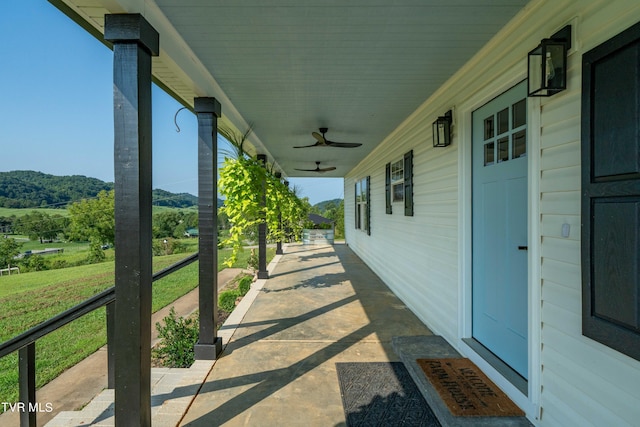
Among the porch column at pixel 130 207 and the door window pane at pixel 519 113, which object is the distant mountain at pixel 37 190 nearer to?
the porch column at pixel 130 207

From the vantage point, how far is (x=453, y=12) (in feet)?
6.49

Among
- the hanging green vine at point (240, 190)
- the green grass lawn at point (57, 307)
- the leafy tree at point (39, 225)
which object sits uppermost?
the hanging green vine at point (240, 190)

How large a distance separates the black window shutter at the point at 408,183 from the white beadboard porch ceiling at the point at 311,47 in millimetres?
798

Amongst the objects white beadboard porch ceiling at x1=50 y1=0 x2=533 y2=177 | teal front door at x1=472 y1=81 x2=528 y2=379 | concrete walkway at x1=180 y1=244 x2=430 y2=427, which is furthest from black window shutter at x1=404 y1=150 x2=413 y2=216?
teal front door at x1=472 y1=81 x2=528 y2=379

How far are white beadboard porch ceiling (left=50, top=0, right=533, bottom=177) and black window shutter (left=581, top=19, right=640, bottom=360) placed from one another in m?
0.81

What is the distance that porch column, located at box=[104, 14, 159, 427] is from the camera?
5.67 ft

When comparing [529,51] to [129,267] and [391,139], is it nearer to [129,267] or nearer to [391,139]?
[129,267]

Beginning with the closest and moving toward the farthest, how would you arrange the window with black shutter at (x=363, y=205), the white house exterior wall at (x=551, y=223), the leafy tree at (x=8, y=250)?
1. the white house exterior wall at (x=551, y=223)
2. the window with black shutter at (x=363, y=205)
3. the leafy tree at (x=8, y=250)

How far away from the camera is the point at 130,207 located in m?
1.76

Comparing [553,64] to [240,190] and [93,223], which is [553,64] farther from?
[93,223]

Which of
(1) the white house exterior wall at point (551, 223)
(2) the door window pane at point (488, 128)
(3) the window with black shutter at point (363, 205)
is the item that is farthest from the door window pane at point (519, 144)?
(3) the window with black shutter at point (363, 205)

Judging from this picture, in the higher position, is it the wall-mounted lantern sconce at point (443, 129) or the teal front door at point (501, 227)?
the wall-mounted lantern sconce at point (443, 129)

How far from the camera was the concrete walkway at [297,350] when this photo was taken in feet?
7.33

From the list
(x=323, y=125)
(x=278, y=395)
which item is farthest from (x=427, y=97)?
(x=278, y=395)
